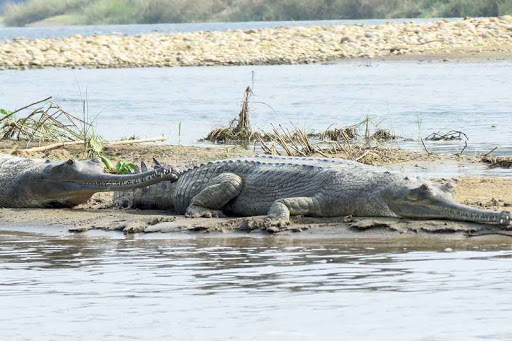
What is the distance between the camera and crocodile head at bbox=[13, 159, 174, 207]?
9234 millimetres

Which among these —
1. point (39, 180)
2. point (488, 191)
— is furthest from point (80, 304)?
point (488, 191)

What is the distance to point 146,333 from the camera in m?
5.34

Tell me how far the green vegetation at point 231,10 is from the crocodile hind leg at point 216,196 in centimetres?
4687

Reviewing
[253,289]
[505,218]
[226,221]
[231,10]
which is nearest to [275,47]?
[226,221]

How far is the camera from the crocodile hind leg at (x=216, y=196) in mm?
8555

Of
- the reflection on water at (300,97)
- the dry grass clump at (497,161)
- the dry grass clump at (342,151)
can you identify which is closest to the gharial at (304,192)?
the dry grass clump at (342,151)

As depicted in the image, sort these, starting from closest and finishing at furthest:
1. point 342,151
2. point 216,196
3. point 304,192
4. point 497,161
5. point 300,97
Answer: point 304,192 → point 216,196 → point 497,161 → point 342,151 → point 300,97

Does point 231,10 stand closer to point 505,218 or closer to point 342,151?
point 342,151

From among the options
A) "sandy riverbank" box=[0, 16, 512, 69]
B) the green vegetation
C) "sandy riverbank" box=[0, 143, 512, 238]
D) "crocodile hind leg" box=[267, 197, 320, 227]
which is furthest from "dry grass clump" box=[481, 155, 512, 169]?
the green vegetation

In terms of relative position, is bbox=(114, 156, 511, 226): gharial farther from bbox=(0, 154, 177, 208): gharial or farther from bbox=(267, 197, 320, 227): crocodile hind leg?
bbox=(0, 154, 177, 208): gharial

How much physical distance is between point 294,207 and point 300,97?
48.6ft

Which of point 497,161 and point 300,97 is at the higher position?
point 497,161

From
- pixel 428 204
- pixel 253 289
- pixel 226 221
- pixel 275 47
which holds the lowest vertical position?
pixel 275 47

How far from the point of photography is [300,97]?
23.0 metres
